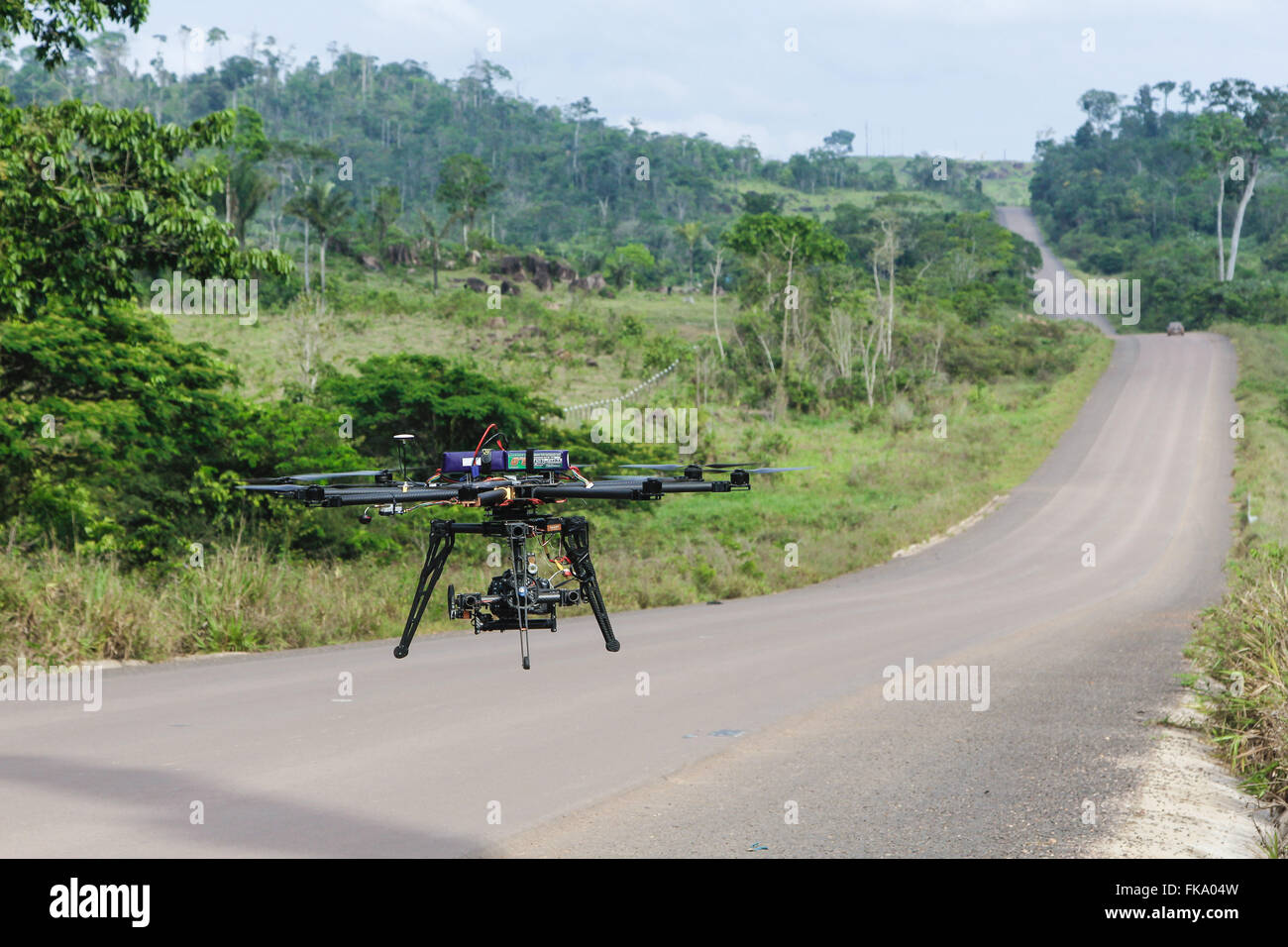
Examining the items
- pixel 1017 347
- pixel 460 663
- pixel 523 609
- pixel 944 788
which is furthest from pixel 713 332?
pixel 523 609

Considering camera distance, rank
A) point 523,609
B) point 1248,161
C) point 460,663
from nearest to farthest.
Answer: point 523,609 → point 460,663 → point 1248,161

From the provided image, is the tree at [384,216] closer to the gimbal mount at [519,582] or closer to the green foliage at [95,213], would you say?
the green foliage at [95,213]

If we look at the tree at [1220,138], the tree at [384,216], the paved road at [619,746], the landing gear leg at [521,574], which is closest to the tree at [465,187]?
the tree at [384,216]

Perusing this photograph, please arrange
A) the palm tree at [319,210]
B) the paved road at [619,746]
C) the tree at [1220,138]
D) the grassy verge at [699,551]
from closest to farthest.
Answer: the paved road at [619,746]
the grassy verge at [699,551]
the palm tree at [319,210]
the tree at [1220,138]

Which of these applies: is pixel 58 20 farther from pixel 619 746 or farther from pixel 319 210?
pixel 319 210

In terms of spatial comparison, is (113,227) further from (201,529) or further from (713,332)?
(713,332)

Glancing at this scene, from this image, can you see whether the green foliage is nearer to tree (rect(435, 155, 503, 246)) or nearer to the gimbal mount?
the gimbal mount
